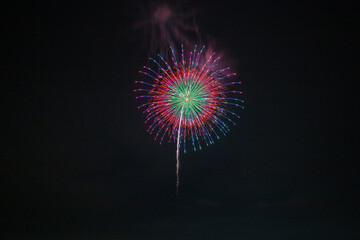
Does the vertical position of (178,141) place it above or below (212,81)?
below

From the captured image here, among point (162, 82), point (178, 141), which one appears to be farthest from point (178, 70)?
point (178, 141)

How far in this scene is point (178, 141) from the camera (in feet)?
227

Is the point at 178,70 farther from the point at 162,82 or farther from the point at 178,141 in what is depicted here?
the point at 178,141

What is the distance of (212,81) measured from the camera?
225 feet

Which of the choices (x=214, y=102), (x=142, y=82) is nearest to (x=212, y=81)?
(x=214, y=102)

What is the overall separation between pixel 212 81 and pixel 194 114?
3.25m

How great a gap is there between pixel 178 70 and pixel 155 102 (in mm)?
3421

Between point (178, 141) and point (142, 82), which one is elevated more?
point (142, 82)

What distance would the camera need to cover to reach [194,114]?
226 ft

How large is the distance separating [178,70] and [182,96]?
7.54 feet

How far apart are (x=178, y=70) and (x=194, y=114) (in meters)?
4.07

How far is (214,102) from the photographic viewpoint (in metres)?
68.9

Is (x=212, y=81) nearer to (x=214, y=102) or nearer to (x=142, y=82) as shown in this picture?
(x=214, y=102)

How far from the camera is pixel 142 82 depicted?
67312 millimetres
